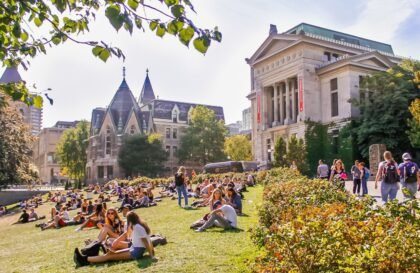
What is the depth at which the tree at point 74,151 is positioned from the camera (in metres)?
79.4

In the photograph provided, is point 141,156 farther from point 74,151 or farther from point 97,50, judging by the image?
point 97,50

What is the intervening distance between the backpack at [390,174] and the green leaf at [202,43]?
415 inches

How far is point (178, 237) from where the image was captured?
1297 cm

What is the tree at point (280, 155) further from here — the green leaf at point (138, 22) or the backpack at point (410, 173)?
the green leaf at point (138, 22)

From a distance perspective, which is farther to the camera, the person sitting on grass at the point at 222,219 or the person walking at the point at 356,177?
the person walking at the point at 356,177

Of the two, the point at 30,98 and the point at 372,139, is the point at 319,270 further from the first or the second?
the point at 372,139

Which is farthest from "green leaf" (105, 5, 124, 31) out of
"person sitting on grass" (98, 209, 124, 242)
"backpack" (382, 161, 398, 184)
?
"backpack" (382, 161, 398, 184)

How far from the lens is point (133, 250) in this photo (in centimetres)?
1045

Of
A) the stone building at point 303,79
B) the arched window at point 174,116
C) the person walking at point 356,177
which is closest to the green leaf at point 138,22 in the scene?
the person walking at point 356,177

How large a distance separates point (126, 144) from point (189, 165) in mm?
12505

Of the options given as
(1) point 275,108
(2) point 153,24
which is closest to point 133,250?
(2) point 153,24

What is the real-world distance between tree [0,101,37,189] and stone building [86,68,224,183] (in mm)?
34641

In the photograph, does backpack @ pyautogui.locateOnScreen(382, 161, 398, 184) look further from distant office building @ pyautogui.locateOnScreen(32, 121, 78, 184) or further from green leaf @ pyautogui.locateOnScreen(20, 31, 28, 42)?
distant office building @ pyautogui.locateOnScreen(32, 121, 78, 184)

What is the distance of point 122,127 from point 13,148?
40911mm
